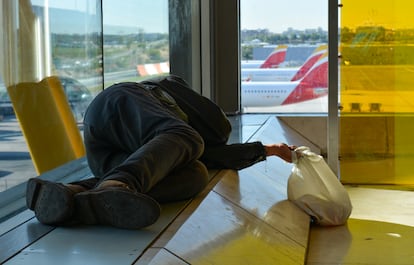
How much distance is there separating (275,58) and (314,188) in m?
5.18

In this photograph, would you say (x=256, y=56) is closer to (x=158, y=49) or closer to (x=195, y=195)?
(x=158, y=49)

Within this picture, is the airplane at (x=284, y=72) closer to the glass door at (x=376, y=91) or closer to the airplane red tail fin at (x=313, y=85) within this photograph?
the airplane red tail fin at (x=313, y=85)

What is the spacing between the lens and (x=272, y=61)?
9695 millimetres

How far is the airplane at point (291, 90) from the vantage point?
9.53 m

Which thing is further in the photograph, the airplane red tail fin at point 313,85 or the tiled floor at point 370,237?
the airplane red tail fin at point 313,85

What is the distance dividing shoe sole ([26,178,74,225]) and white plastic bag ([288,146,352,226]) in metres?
1.95

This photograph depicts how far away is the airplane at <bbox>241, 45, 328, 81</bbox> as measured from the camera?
9.55m

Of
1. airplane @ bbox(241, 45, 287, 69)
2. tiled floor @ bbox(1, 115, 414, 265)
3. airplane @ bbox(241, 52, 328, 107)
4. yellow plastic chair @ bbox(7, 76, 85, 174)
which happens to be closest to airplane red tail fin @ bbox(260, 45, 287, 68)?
airplane @ bbox(241, 45, 287, 69)

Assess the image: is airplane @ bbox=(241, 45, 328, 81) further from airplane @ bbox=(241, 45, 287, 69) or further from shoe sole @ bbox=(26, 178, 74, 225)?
shoe sole @ bbox=(26, 178, 74, 225)

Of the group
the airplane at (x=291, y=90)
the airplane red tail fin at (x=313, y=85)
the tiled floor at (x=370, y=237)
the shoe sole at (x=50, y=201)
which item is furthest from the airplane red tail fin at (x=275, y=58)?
the shoe sole at (x=50, y=201)

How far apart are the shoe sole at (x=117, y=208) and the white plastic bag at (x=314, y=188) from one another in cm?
188

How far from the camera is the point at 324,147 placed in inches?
330

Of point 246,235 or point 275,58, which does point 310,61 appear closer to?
point 275,58

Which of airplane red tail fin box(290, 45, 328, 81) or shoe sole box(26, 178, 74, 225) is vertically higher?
airplane red tail fin box(290, 45, 328, 81)
